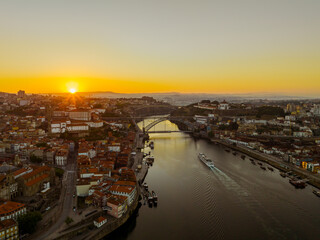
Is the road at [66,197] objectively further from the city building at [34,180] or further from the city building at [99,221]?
the city building at [99,221]

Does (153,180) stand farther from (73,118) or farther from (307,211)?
(73,118)

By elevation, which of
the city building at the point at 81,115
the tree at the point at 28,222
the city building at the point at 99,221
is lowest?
the city building at the point at 99,221

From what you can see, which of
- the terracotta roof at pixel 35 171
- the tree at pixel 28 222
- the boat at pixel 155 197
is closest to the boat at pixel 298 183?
the boat at pixel 155 197

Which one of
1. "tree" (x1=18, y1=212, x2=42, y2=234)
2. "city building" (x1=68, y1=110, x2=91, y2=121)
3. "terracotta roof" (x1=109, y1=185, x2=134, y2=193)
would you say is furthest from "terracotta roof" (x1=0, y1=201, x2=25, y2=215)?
"city building" (x1=68, y1=110, x2=91, y2=121)

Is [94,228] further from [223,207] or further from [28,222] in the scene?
[223,207]

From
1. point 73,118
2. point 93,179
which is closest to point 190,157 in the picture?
point 93,179

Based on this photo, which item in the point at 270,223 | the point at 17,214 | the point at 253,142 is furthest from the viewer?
the point at 253,142

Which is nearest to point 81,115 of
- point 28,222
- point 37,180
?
point 37,180
